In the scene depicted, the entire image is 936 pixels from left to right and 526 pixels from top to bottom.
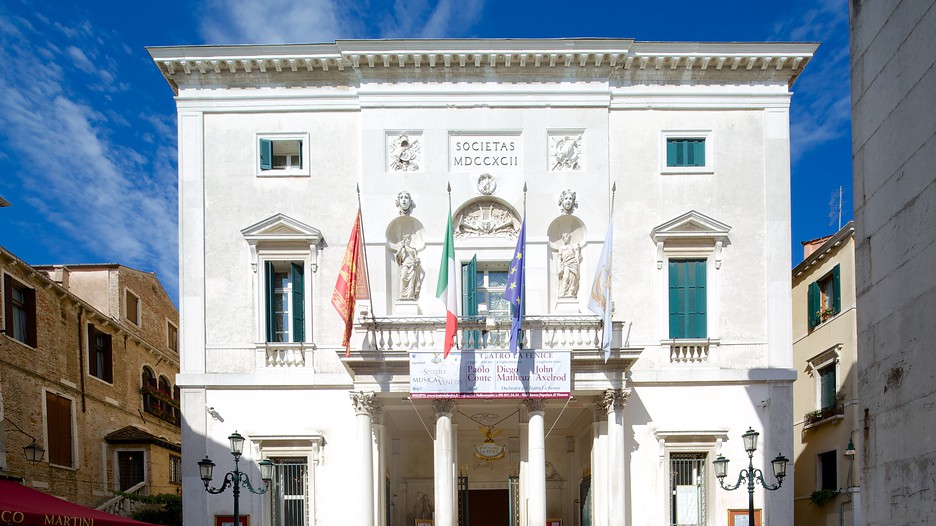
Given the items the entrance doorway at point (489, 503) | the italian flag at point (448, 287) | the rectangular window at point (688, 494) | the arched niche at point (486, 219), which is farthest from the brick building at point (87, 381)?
the rectangular window at point (688, 494)

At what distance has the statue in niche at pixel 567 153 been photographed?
66.3 feet

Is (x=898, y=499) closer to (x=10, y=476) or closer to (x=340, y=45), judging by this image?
(x=340, y=45)

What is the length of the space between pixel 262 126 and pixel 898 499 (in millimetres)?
16642

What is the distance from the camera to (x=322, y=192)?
2017 cm

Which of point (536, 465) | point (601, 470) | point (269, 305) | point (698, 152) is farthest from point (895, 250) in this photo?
point (269, 305)

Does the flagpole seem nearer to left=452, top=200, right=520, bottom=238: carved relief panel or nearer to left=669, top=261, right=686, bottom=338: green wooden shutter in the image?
left=452, top=200, right=520, bottom=238: carved relief panel

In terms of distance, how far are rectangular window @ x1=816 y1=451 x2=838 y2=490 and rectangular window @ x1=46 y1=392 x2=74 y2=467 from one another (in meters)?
22.1

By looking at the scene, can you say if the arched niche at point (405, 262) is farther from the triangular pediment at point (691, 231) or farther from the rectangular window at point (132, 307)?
the rectangular window at point (132, 307)

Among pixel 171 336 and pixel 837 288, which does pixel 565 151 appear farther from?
pixel 171 336

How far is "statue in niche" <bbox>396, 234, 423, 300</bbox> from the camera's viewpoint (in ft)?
64.3

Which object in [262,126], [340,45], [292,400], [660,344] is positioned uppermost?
[340,45]

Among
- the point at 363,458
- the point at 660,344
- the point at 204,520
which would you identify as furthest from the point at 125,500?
the point at 660,344

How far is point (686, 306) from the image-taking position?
19688mm

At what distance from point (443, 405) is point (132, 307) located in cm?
1666
